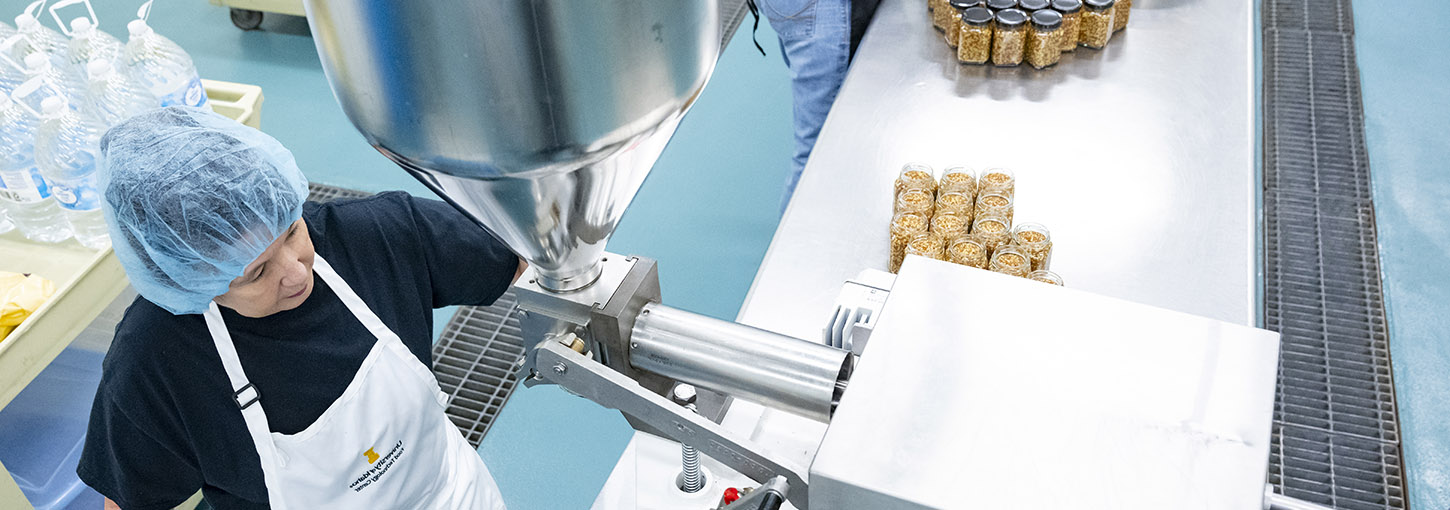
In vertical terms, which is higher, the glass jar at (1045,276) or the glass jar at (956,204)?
the glass jar at (1045,276)

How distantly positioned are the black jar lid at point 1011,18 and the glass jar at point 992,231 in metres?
0.60

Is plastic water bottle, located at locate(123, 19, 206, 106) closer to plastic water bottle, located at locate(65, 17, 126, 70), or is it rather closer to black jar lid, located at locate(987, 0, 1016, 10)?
plastic water bottle, located at locate(65, 17, 126, 70)

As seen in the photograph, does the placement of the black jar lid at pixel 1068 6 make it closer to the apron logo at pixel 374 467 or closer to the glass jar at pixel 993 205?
the glass jar at pixel 993 205

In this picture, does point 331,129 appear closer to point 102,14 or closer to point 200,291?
point 102,14

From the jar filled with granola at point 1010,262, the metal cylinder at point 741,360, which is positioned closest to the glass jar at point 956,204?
the jar filled with granola at point 1010,262

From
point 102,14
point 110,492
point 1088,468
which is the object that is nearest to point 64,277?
point 110,492

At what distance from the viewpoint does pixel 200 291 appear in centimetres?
120

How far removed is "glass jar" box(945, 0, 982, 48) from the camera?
2135mm

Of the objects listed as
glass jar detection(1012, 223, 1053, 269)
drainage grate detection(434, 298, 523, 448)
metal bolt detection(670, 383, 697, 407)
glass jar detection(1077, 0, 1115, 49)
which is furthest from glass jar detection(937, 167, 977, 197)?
drainage grate detection(434, 298, 523, 448)

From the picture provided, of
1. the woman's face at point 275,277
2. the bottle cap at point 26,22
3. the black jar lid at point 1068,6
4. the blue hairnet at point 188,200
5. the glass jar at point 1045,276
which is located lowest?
the glass jar at point 1045,276

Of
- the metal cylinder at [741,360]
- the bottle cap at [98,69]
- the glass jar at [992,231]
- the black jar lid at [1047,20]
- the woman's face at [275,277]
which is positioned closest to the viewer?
the metal cylinder at [741,360]

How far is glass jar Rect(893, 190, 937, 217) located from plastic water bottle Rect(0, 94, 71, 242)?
1561mm

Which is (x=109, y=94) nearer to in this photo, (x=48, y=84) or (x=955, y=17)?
(x=48, y=84)

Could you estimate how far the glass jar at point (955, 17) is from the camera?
2135mm
